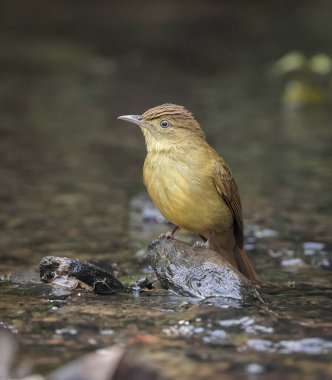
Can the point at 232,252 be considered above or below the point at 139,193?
below

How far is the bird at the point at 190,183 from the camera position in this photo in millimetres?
5984

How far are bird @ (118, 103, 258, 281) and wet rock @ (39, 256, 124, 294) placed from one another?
60 cm

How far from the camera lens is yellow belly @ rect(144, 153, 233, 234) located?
5.96 meters

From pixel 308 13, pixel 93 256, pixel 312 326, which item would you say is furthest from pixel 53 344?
pixel 308 13

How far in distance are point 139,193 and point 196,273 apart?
3936mm

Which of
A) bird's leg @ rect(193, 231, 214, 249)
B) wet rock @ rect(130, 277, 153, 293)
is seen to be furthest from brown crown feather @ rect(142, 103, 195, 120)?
wet rock @ rect(130, 277, 153, 293)

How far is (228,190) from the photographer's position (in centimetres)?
626

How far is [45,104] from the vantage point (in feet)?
46.7

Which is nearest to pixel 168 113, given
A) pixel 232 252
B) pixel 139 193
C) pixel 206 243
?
pixel 206 243

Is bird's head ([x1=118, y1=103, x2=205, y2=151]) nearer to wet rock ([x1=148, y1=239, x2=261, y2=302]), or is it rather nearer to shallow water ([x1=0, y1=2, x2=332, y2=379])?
wet rock ([x1=148, y1=239, x2=261, y2=302])

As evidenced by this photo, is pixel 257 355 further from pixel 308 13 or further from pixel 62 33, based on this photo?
pixel 308 13

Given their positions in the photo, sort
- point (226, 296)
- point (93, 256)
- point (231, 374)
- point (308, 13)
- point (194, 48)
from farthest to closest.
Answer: point (308, 13) < point (194, 48) < point (93, 256) < point (226, 296) < point (231, 374)

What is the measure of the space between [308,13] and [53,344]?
64.0ft

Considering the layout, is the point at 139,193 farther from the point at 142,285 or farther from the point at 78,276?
the point at 78,276
